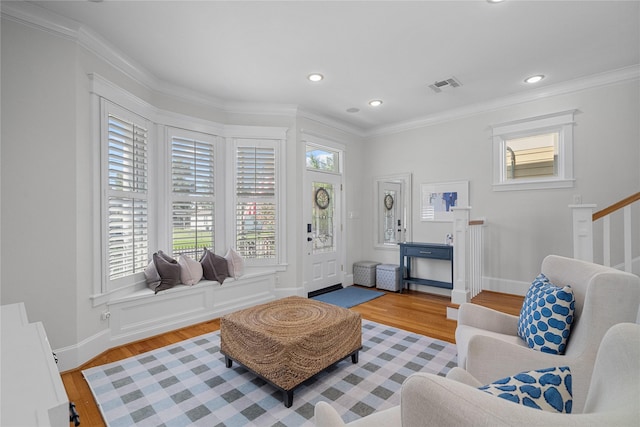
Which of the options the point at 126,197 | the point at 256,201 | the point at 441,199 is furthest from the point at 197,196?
the point at 441,199

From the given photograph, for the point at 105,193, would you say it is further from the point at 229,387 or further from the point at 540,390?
the point at 540,390

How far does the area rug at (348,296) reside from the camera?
166 inches

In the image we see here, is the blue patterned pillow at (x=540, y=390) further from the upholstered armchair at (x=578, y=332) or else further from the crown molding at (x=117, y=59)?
the crown molding at (x=117, y=59)

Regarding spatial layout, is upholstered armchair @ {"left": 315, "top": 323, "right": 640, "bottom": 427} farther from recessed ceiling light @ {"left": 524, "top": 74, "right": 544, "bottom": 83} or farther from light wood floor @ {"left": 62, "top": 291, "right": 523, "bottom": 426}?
recessed ceiling light @ {"left": 524, "top": 74, "right": 544, "bottom": 83}

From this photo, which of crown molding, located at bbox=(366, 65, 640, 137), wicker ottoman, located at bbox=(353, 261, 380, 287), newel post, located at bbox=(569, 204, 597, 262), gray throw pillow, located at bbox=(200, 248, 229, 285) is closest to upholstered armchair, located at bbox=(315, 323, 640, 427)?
newel post, located at bbox=(569, 204, 597, 262)

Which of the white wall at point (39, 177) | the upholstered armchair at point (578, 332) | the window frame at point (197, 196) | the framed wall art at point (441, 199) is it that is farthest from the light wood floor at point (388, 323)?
the upholstered armchair at point (578, 332)

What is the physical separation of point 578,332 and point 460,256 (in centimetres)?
208

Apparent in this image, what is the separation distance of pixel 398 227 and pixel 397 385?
3.21m

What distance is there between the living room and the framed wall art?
3.5 inches

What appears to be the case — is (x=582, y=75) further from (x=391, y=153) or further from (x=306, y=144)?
(x=306, y=144)

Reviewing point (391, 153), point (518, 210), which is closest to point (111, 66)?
point (391, 153)

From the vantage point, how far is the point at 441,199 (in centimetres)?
458

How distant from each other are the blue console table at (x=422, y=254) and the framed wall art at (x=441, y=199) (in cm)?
48

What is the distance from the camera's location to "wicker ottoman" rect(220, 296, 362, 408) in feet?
6.40
